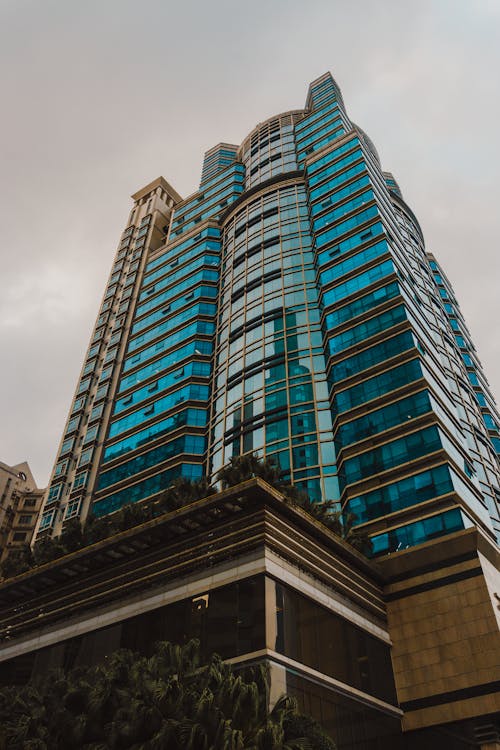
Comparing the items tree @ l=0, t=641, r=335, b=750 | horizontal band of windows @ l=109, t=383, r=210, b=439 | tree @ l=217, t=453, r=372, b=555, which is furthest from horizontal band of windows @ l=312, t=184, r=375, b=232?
tree @ l=0, t=641, r=335, b=750

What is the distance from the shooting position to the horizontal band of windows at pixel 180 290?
285 feet

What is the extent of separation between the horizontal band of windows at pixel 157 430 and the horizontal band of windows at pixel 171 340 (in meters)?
12.8

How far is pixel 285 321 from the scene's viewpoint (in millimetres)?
68312

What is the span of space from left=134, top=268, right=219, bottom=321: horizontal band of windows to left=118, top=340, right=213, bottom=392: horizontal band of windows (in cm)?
969

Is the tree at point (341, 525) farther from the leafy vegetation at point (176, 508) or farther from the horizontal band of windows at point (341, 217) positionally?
the horizontal band of windows at point (341, 217)

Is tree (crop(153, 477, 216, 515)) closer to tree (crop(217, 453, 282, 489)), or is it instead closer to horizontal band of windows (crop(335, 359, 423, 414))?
tree (crop(217, 453, 282, 489))

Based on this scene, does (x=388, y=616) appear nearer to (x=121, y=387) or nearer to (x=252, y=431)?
(x=252, y=431)

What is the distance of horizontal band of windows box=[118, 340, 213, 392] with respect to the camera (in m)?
77.2

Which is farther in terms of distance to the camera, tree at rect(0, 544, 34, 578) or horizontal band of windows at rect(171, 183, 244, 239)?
horizontal band of windows at rect(171, 183, 244, 239)

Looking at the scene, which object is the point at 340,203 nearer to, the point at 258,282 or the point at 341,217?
the point at 341,217

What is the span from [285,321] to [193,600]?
130 feet

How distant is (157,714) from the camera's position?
2177cm

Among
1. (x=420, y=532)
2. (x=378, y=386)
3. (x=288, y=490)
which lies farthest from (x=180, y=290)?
(x=420, y=532)

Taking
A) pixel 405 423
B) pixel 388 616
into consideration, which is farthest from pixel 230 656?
pixel 405 423
